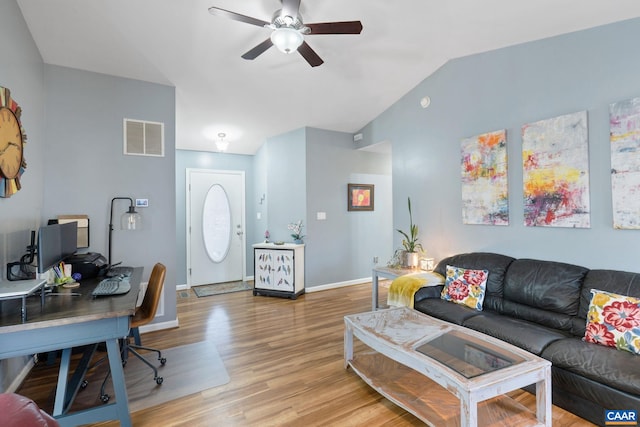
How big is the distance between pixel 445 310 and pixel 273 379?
163 centimetres

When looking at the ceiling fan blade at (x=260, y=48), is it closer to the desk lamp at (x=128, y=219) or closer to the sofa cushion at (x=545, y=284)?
the desk lamp at (x=128, y=219)

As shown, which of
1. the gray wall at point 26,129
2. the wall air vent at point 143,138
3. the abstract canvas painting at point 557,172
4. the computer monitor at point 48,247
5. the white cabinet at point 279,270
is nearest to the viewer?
the computer monitor at point 48,247

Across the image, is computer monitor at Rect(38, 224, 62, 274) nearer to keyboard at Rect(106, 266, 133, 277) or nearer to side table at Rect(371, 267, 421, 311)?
keyboard at Rect(106, 266, 133, 277)

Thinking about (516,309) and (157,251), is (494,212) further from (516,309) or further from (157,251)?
(157,251)

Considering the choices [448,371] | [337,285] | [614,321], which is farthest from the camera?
[337,285]

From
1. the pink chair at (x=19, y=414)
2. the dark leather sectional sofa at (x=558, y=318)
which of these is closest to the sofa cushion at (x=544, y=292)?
the dark leather sectional sofa at (x=558, y=318)

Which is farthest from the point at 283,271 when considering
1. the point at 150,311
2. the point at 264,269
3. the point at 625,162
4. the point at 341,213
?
the point at 625,162

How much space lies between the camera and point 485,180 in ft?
10.5

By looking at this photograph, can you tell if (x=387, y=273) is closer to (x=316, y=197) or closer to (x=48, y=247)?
(x=316, y=197)

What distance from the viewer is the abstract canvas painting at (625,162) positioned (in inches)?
87.3

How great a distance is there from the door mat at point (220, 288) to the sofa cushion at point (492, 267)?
138 inches

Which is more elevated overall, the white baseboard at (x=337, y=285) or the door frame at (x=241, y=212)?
the door frame at (x=241, y=212)

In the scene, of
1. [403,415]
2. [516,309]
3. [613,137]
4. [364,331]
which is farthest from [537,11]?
[403,415]

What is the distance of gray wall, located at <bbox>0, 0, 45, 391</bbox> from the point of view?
7.00 feet
